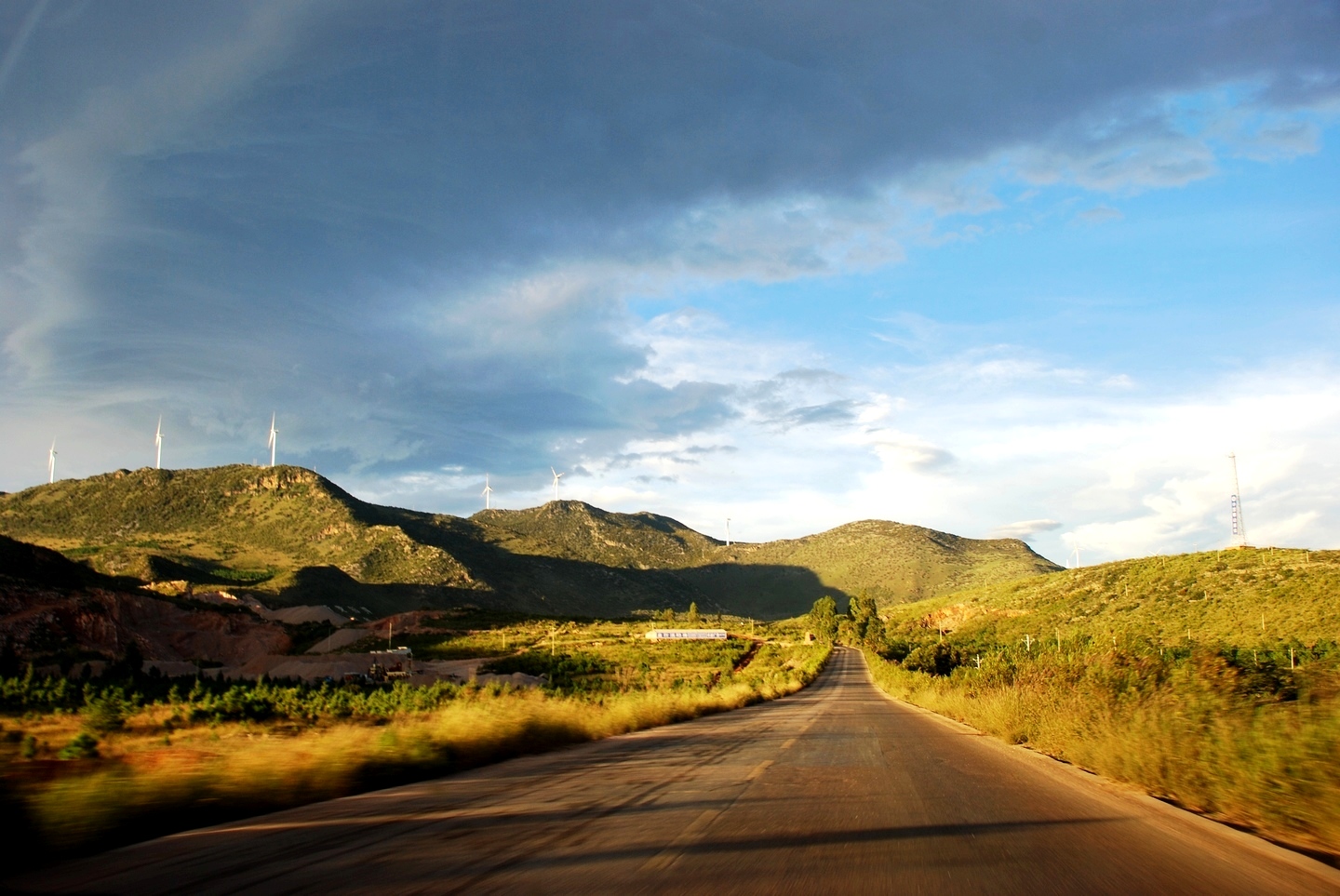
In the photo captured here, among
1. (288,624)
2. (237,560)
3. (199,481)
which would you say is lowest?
(288,624)

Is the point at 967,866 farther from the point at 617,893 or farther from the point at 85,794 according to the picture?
the point at 85,794

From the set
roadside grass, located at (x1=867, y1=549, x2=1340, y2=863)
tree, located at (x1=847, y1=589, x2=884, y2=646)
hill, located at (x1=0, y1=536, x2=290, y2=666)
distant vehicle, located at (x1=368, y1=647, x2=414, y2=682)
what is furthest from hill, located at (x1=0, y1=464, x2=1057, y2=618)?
roadside grass, located at (x1=867, y1=549, x2=1340, y2=863)

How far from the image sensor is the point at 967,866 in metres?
5.70

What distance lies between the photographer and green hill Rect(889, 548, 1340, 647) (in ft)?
162

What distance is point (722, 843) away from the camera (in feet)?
20.7

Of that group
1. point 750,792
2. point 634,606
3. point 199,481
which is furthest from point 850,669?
point 199,481

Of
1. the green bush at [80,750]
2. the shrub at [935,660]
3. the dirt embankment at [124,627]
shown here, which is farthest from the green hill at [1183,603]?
the dirt embankment at [124,627]

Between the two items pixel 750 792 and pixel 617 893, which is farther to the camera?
pixel 750 792

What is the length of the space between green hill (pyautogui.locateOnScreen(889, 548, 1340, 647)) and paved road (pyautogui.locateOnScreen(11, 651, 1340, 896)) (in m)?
32.7

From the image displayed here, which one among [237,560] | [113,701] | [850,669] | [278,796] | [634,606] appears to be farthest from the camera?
[634,606]

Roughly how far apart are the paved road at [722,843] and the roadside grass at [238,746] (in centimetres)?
62

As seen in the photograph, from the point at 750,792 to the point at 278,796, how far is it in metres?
5.18

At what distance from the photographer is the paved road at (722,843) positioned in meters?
5.20

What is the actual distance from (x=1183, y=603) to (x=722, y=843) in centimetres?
6875
